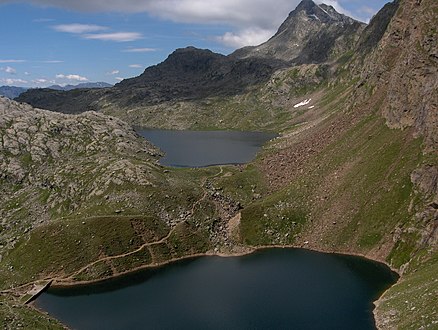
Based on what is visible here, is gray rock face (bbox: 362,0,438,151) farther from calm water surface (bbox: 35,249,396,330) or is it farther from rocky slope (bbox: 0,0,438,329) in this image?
calm water surface (bbox: 35,249,396,330)

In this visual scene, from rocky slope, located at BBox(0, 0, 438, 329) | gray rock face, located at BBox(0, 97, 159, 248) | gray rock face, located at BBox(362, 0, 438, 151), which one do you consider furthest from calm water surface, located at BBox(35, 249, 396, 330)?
gray rock face, located at BBox(362, 0, 438, 151)

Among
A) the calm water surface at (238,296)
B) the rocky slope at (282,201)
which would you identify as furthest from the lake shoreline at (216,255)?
the calm water surface at (238,296)

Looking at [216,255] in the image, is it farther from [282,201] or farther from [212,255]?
[282,201]

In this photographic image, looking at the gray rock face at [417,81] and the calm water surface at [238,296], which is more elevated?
the gray rock face at [417,81]

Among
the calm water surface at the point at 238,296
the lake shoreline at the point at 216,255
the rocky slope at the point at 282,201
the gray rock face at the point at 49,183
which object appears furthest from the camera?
the gray rock face at the point at 49,183

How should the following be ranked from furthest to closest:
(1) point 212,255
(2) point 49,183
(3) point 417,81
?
1. (2) point 49,183
2. (3) point 417,81
3. (1) point 212,255

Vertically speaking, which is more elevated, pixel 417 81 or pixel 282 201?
pixel 417 81

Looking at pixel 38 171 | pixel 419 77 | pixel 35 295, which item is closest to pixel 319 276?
pixel 35 295

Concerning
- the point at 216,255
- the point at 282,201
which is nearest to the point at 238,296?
the point at 216,255

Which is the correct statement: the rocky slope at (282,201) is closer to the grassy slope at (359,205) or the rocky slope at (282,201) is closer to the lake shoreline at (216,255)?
the grassy slope at (359,205)
